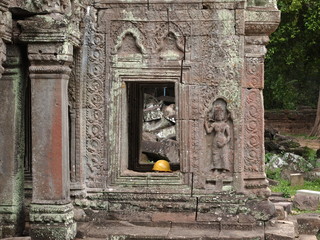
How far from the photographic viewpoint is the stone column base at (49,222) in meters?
7.34

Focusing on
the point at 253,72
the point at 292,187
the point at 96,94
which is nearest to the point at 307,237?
the point at 253,72

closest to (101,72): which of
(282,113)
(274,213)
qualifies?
(274,213)

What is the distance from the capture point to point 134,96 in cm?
1041

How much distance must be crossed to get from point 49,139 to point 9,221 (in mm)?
1125

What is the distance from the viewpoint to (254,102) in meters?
8.45

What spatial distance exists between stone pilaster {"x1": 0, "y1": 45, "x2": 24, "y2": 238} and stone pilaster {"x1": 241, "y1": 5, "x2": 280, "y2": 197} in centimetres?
286

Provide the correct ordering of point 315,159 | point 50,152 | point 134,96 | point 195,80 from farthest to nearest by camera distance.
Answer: point 315,159 < point 134,96 < point 195,80 < point 50,152

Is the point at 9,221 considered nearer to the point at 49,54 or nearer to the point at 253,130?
the point at 49,54

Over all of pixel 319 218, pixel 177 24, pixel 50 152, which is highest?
pixel 177 24

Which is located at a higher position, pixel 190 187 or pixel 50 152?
pixel 50 152

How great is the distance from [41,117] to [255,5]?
3234mm

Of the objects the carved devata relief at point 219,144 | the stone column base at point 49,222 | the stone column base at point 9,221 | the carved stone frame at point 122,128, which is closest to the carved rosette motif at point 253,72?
the carved devata relief at point 219,144

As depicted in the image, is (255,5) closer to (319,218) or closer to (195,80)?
(195,80)

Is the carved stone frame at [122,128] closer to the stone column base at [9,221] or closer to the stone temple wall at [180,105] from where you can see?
the stone temple wall at [180,105]
